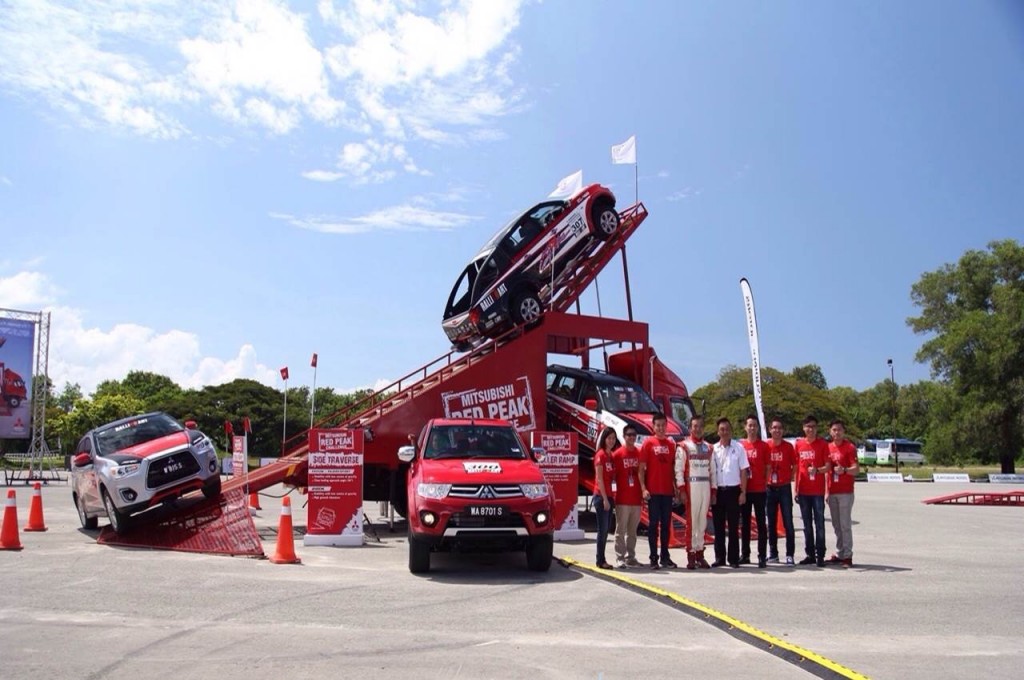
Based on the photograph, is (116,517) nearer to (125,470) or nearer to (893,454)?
(125,470)

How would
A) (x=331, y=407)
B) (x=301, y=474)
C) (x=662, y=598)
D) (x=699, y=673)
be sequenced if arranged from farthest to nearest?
(x=331, y=407), (x=301, y=474), (x=662, y=598), (x=699, y=673)

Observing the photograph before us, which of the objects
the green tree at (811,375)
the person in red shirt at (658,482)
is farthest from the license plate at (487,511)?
the green tree at (811,375)

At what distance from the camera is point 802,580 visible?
9.82 m

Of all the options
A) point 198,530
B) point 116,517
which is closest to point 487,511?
point 198,530

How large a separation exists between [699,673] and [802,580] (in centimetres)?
474

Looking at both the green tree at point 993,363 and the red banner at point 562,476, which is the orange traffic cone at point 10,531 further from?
the green tree at point 993,363

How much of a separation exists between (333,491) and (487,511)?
166 inches

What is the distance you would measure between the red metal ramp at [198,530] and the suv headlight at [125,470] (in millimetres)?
989

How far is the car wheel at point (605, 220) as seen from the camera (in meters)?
20.2

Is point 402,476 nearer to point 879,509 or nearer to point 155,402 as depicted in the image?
point 879,509

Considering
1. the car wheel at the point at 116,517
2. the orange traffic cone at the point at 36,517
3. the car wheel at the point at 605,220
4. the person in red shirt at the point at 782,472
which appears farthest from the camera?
the car wheel at the point at 605,220

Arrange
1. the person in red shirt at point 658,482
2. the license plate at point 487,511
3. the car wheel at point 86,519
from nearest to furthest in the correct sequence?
1. the license plate at point 487,511
2. the person in red shirt at point 658,482
3. the car wheel at point 86,519

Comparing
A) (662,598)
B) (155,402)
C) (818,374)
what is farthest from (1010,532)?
(818,374)

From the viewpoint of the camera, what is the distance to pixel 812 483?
1112 centimetres
